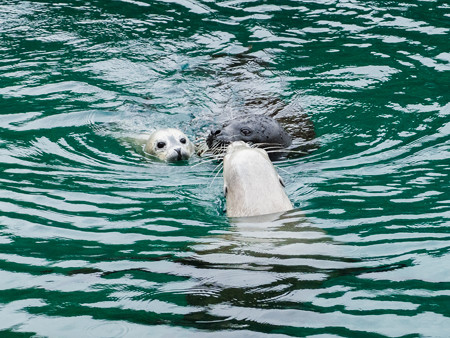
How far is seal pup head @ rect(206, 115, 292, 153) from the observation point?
7531 millimetres

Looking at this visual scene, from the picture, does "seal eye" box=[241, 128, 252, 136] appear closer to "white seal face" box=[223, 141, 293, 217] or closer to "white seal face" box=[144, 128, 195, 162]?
"white seal face" box=[144, 128, 195, 162]

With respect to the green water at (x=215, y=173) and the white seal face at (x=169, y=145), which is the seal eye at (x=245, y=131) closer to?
the green water at (x=215, y=173)

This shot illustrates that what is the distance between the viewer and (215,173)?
276 inches

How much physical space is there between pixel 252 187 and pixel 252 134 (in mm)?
1918

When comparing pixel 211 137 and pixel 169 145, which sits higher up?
pixel 211 137

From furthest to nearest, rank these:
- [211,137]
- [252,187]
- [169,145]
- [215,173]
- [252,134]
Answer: [169,145] < [211,137] < [252,134] < [215,173] < [252,187]

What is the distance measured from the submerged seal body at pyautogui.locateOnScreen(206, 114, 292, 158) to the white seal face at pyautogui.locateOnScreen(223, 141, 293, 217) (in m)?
1.41

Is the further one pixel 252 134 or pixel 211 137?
pixel 211 137

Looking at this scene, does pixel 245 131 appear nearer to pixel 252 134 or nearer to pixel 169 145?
pixel 252 134

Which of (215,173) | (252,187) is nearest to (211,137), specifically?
(215,173)

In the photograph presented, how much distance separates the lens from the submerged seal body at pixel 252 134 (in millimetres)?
7527

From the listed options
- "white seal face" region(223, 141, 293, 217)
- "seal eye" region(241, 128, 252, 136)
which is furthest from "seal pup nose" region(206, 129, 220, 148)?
"white seal face" region(223, 141, 293, 217)

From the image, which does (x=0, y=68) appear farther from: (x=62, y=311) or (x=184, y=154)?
(x=62, y=311)

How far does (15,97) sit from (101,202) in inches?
137
